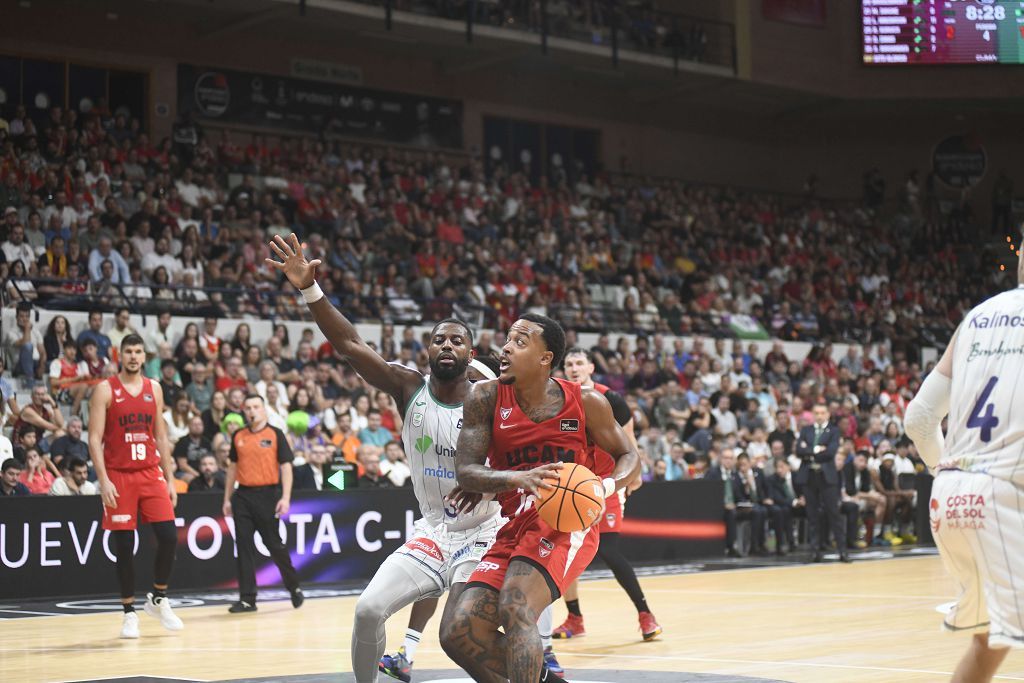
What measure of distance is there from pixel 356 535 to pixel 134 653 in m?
5.84

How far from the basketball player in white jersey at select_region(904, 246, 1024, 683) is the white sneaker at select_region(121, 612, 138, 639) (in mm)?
7216

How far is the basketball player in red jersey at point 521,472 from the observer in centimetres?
571

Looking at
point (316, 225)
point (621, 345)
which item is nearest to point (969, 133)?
point (621, 345)

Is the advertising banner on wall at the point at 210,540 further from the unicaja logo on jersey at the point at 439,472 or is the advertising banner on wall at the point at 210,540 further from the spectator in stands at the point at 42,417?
the unicaja logo on jersey at the point at 439,472

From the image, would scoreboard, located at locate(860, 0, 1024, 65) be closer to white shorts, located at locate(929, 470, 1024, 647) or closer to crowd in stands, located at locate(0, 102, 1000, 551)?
crowd in stands, located at locate(0, 102, 1000, 551)

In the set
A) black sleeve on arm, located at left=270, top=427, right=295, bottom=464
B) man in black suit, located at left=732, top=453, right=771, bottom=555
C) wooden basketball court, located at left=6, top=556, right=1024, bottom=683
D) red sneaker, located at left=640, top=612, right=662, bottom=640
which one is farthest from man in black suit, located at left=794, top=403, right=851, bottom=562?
red sneaker, located at left=640, top=612, right=662, bottom=640

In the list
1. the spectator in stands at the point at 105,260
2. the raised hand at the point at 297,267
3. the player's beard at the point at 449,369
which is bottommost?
the player's beard at the point at 449,369

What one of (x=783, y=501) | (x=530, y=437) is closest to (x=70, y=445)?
(x=783, y=501)

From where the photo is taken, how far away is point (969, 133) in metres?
36.8

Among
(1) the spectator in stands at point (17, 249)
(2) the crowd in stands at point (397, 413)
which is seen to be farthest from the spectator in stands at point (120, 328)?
(1) the spectator in stands at point (17, 249)

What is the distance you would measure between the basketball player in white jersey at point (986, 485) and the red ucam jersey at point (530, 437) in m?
1.63

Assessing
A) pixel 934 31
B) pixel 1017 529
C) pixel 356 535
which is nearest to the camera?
pixel 1017 529

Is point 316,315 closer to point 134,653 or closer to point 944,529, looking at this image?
point 944,529

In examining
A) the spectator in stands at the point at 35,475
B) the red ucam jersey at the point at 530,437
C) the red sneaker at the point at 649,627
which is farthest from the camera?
the spectator in stands at the point at 35,475
